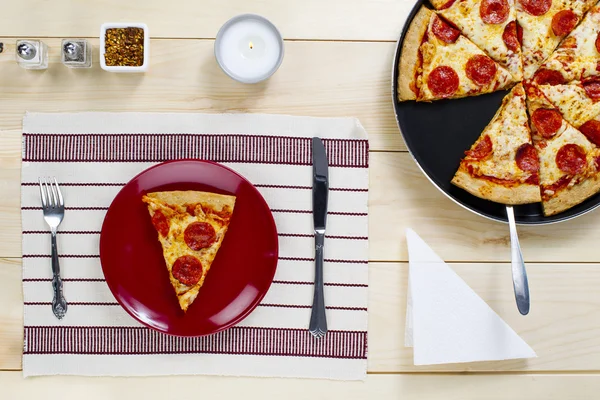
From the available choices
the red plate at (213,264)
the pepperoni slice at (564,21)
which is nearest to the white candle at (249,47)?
the red plate at (213,264)

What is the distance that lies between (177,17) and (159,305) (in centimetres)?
111

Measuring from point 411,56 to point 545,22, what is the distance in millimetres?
527

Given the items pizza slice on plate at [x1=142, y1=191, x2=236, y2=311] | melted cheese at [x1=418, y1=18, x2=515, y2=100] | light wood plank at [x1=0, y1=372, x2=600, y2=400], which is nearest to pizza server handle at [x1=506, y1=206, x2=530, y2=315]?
light wood plank at [x1=0, y1=372, x2=600, y2=400]

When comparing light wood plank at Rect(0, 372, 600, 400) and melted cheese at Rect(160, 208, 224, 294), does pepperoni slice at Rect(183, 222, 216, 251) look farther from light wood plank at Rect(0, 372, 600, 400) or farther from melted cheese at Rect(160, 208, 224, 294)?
light wood plank at Rect(0, 372, 600, 400)

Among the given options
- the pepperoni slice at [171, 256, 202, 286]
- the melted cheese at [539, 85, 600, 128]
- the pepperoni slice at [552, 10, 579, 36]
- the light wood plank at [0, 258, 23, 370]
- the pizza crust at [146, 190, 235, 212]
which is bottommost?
the light wood plank at [0, 258, 23, 370]

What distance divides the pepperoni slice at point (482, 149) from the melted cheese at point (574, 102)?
287 millimetres

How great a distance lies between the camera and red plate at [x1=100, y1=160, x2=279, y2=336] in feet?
6.70

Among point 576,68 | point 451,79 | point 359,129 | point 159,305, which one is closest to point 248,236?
point 159,305

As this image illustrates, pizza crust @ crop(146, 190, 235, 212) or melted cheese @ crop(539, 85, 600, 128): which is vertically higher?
melted cheese @ crop(539, 85, 600, 128)

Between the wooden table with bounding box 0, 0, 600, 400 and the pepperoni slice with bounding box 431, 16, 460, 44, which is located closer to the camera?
the pepperoni slice with bounding box 431, 16, 460, 44

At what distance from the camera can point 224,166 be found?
6.68 feet

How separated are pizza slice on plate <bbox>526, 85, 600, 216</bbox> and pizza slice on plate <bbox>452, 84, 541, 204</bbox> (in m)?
0.05

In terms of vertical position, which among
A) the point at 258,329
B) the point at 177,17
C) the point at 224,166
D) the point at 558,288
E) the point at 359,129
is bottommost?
the point at 258,329

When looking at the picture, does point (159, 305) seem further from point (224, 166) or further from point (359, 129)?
point (359, 129)
